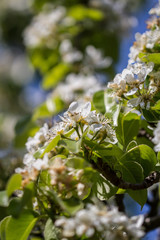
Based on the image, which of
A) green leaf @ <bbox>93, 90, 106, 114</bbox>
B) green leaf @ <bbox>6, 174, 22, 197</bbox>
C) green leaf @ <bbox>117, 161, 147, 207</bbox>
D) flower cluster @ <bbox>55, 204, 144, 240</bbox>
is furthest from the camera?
green leaf @ <bbox>93, 90, 106, 114</bbox>

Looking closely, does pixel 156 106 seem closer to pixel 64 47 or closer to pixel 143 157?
pixel 143 157

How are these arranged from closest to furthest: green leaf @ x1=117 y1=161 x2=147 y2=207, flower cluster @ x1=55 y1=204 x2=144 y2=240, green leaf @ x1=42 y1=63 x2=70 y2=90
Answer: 1. flower cluster @ x1=55 y1=204 x2=144 y2=240
2. green leaf @ x1=117 y1=161 x2=147 y2=207
3. green leaf @ x1=42 y1=63 x2=70 y2=90

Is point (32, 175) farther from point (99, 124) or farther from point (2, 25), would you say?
point (2, 25)

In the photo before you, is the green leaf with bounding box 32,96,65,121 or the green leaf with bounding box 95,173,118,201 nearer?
the green leaf with bounding box 95,173,118,201

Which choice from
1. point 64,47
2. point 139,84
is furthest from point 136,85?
point 64,47

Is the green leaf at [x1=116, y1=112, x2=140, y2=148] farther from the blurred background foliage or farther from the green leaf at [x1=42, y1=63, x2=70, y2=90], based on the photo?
the green leaf at [x1=42, y1=63, x2=70, y2=90]

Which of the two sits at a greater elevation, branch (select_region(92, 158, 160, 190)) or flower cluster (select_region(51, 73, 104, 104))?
flower cluster (select_region(51, 73, 104, 104))

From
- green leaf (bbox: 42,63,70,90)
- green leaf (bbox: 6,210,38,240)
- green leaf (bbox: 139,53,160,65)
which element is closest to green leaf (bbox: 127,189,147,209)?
green leaf (bbox: 6,210,38,240)

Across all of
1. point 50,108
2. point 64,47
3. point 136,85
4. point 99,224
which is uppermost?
point 64,47
